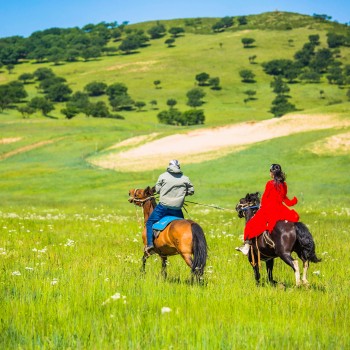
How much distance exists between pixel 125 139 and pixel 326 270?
62447 mm

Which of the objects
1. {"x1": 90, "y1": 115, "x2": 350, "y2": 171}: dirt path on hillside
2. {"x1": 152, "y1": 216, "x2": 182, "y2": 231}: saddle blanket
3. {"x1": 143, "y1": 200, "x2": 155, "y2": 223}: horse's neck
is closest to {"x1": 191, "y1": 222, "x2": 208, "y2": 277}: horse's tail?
{"x1": 152, "y1": 216, "x2": 182, "y2": 231}: saddle blanket

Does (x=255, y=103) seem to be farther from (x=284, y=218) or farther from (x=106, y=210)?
(x=284, y=218)

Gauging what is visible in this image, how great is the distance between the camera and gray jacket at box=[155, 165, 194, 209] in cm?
1402

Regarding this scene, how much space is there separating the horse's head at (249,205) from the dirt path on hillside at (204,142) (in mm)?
43745

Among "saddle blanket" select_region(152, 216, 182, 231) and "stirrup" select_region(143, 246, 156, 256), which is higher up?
"saddle blanket" select_region(152, 216, 182, 231)

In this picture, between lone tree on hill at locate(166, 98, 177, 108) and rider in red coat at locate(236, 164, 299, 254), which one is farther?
lone tree on hill at locate(166, 98, 177, 108)

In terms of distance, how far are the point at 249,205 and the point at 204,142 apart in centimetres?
5378

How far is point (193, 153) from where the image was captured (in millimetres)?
63875

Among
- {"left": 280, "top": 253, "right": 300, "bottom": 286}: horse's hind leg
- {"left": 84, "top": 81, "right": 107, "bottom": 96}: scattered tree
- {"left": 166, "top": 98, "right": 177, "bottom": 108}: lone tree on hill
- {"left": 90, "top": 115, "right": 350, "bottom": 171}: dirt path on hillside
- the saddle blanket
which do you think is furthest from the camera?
{"left": 84, "top": 81, "right": 107, "bottom": 96}: scattered tree

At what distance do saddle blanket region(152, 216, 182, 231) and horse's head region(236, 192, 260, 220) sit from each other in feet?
6.50

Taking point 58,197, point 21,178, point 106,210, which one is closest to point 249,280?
point 106,210

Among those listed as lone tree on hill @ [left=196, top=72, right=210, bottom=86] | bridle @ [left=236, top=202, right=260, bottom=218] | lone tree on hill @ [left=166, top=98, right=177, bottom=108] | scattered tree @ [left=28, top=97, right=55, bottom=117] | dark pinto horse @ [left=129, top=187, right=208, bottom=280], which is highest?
lone tree on hill @ [left=196, top=72, right=210, bottom=86]

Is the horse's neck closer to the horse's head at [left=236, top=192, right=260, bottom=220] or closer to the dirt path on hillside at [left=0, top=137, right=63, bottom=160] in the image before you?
the horse's head at [left=236, top=192, right=260, bottom=220]

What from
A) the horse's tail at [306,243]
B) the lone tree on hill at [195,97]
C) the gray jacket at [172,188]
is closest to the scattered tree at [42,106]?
the lone tree on hill at [195,97]
